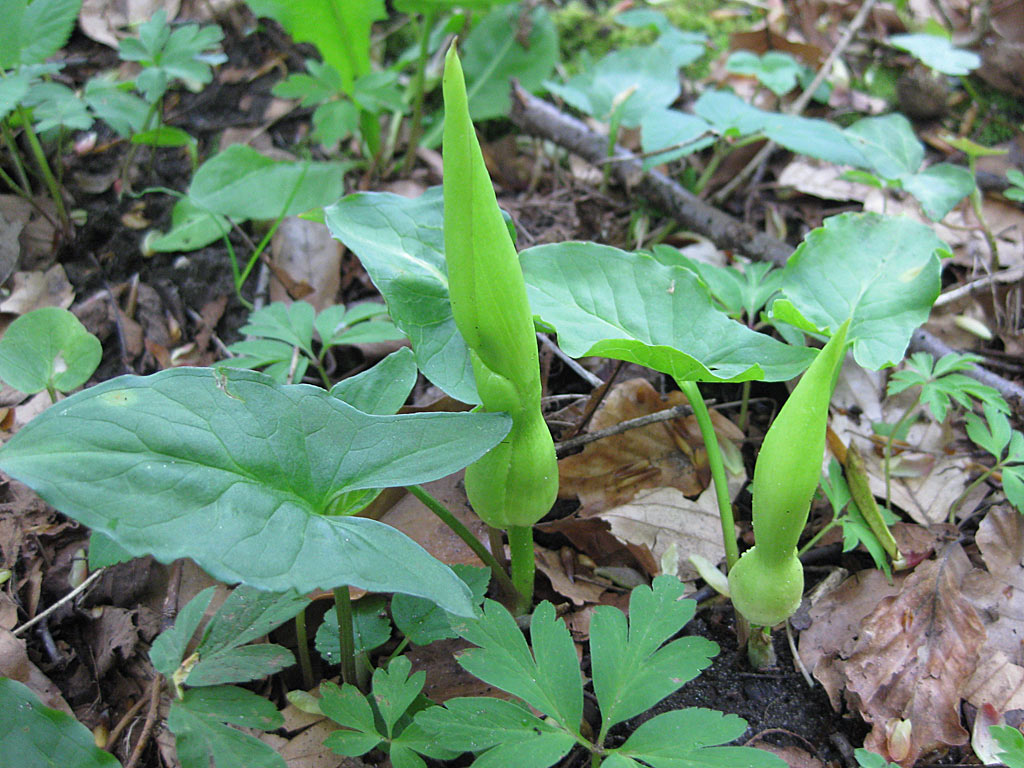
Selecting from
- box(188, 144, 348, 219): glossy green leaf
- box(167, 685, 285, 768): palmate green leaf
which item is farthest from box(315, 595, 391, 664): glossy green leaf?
box(188, 144, 348, 219): glossy green leaf

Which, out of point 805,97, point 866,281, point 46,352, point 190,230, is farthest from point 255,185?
point 805,97

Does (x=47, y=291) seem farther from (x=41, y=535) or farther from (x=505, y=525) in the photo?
(x=505, y=525)

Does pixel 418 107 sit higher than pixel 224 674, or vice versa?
pixel 418 107

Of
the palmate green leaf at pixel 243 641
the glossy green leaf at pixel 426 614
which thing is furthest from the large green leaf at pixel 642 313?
the palmate green leaf at pixel 243 641

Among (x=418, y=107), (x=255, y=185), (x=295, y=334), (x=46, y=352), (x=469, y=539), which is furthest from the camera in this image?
(x=418, y=107)

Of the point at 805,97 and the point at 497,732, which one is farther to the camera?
the point at 805,97

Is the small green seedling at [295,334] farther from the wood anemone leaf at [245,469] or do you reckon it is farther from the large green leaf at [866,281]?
the large green leaf at [866,281]

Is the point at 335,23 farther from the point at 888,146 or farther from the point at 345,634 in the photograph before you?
the point at 345,634
